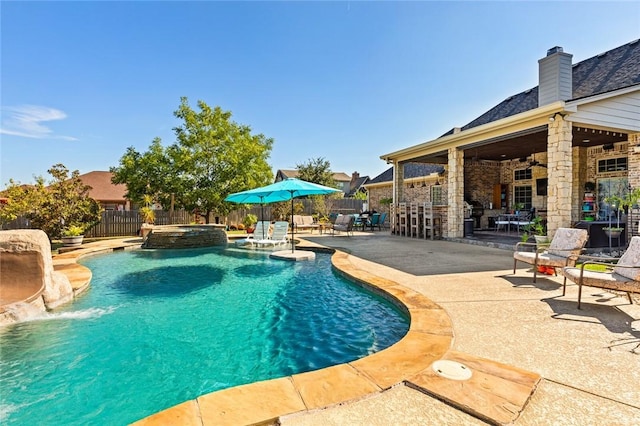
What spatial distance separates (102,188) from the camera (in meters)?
29.4

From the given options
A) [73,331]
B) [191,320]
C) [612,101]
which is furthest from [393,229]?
[73,331]

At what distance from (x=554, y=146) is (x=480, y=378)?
812 cm

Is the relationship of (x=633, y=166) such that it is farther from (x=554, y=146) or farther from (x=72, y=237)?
(x=72, y=237)

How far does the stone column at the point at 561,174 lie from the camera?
773 centimetres

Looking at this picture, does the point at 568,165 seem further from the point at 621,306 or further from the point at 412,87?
the point at 412,87

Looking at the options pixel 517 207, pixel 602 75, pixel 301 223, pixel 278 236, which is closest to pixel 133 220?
pixel 301 223

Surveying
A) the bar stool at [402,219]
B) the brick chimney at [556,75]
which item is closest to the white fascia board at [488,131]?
the brick chimney at [556,75]

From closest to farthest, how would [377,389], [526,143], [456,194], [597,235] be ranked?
[377,389], [597,235], [456,194], [526,143]

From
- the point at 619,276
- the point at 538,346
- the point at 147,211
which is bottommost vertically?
the point at 538,346

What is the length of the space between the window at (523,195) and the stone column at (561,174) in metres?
8.17

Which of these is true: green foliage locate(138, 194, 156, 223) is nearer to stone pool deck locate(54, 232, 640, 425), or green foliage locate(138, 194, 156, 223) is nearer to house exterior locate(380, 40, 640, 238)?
house exterior locate(380, 40, 640, 238)

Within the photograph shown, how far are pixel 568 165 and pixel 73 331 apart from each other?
10628mm

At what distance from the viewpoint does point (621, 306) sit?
13.1ft

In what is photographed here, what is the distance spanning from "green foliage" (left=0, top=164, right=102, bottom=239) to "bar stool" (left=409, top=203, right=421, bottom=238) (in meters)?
13.6
